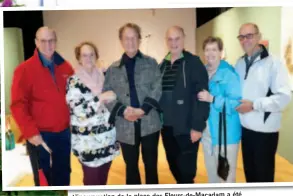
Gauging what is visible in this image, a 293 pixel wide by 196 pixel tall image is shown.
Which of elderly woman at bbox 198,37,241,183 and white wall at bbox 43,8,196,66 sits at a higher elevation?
white wall at bbox 43,8,196,66

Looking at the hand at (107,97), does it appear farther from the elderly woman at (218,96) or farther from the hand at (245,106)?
the hand at (245,106)

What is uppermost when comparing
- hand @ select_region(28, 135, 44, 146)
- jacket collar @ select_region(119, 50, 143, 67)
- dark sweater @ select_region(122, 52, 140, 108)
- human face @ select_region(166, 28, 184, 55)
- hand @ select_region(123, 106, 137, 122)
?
human face @ select_region(166, 28, 184, 55)

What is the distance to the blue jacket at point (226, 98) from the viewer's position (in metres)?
2.02

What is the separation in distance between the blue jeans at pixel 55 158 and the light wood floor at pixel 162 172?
43 mm

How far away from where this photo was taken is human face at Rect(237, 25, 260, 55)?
2002 millimetres

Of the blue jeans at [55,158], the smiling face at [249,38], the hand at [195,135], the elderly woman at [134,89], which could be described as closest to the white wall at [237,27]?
the smiling face at [249,38]

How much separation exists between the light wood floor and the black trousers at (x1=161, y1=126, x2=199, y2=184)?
0.03 m

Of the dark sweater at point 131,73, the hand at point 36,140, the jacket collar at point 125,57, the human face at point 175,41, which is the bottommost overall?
the hand at point 36,140

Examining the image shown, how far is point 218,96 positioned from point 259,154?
0.42 meters

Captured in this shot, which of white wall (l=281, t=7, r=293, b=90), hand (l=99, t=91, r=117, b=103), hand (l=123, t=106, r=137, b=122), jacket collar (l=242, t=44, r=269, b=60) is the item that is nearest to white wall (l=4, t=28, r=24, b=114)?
hand (l=99, t=91, r=117, b=103)

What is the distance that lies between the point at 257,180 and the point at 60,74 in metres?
1.31

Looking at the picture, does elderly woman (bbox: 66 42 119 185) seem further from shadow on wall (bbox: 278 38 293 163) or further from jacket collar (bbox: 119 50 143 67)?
shadow on wall (bbox: 278 38 293 163)

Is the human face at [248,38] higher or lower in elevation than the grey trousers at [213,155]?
higher

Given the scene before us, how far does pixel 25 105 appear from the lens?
2.04 meters
